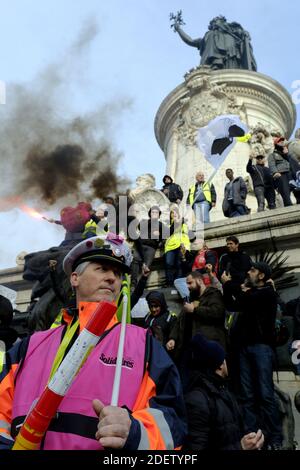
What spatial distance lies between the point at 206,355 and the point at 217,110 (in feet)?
45.1

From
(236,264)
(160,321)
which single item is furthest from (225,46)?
(160,321)

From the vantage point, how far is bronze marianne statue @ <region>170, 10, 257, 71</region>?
72.7 ft

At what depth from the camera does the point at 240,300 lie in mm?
4680

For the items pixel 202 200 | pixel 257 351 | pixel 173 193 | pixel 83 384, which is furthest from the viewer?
pixel 173 193

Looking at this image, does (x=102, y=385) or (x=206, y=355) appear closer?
(x=102, y=385)

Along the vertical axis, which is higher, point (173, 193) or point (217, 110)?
point (217, 110)

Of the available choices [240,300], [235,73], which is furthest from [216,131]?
[240,300]

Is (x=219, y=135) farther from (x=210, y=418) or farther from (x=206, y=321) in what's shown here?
(x=210, y=418)

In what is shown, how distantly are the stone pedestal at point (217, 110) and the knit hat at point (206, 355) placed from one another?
1213 cm

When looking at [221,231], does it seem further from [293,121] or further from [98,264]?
[293,121]

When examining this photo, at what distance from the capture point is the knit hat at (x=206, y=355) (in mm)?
3137

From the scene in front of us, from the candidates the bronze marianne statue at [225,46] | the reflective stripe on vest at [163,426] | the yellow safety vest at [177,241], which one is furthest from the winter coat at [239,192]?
the bronze marianne statue at [225,46]

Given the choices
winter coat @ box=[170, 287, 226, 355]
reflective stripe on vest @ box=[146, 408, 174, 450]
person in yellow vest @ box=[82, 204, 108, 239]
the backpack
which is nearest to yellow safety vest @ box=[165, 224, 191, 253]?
person in yellow vest @ box=[82, 204, 108, 239]

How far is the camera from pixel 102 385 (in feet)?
6.39
